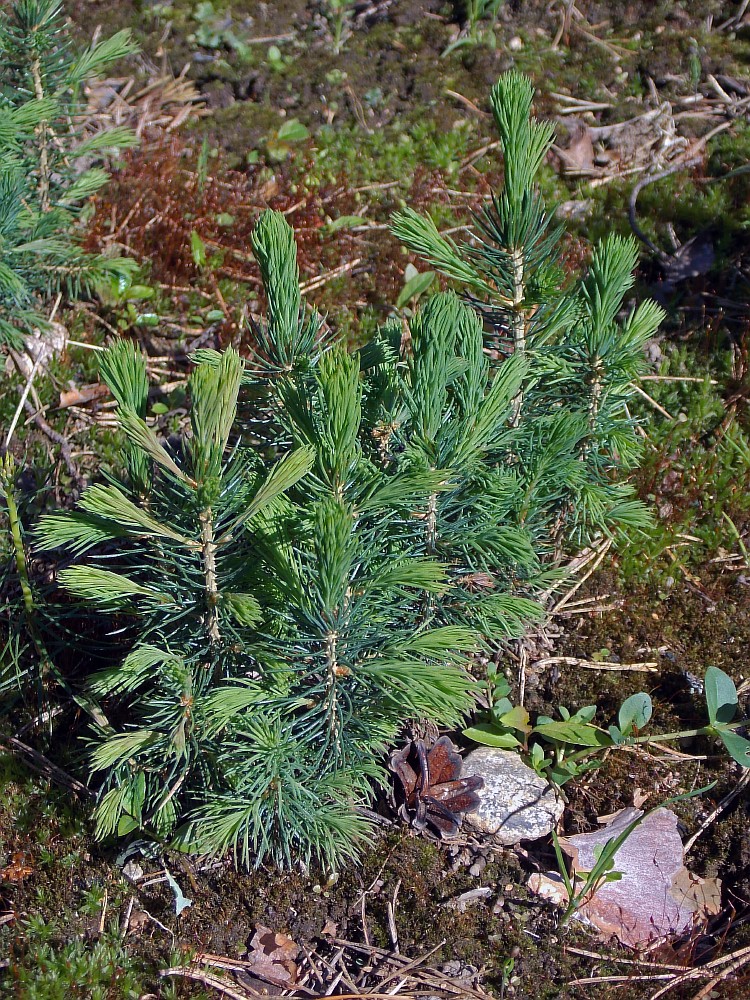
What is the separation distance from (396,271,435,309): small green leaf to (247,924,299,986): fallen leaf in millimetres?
2647

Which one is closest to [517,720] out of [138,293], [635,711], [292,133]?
[635,711]

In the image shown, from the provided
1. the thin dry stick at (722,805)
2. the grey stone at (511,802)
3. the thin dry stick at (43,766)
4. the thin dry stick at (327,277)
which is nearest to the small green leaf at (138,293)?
the thin dry stick at (327,277)

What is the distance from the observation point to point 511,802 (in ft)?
8.79

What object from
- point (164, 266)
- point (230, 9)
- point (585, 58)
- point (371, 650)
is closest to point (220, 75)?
point (230, 9)

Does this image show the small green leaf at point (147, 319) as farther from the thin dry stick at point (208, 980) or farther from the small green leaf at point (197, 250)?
the thin dry stick at point (208, 980)

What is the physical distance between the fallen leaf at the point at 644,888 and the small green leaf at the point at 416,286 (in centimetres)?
237

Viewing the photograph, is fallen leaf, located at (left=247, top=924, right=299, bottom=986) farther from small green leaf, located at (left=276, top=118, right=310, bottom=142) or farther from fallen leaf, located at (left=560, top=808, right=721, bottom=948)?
small green leaf, located at (left=276, top=118, right=310, bottom=142)

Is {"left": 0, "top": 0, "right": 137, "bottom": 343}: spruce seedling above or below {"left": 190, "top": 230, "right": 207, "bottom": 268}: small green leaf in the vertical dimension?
above

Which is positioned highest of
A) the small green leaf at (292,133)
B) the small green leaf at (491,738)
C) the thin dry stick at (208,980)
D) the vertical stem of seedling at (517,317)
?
the vertical stem of seedling at (517,317)

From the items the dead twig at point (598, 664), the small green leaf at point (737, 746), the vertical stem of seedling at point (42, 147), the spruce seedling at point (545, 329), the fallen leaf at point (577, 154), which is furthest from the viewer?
the fallen leaf at point (577, 154)

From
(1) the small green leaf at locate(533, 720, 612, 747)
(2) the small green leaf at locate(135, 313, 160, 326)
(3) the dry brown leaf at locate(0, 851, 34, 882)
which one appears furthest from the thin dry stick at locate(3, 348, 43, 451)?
(1) the small green leaf at locate(533, 720, 612, 747)

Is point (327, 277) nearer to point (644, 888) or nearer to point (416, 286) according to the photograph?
point (416, 286)

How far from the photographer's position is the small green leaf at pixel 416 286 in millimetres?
3986

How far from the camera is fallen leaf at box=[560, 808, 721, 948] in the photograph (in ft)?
8.22
